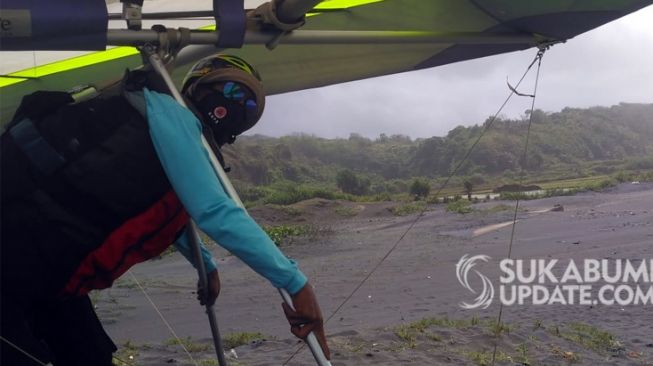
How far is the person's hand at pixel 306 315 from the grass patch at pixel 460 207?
49.3ft

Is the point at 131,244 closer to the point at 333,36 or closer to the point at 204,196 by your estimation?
the point at 204,196

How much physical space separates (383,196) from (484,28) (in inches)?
691

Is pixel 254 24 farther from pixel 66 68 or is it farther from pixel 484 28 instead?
pixel 66 68

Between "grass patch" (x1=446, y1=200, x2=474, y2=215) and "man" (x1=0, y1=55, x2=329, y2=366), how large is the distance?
1508cm

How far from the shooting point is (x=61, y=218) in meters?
1.81

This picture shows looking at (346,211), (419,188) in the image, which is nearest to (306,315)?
(346,211)

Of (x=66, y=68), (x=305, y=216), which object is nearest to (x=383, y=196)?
(x=305, y=216)

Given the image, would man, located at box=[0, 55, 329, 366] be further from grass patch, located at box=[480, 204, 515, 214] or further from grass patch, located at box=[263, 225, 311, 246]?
grass patch, located at box=[480, 204, 515, 214]

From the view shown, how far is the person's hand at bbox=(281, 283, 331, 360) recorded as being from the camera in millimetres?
1812

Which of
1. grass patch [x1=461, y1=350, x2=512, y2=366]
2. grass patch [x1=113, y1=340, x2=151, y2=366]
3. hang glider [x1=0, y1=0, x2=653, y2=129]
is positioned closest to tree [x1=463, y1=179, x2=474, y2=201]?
grass patch [x1=461, y1=350, x2=512, y2=366]

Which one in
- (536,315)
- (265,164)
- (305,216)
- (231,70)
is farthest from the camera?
(265,164)

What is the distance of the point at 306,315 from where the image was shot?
5.98 ft

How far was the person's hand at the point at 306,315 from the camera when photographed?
1812 mm

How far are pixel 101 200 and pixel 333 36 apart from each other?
41.8 inches
